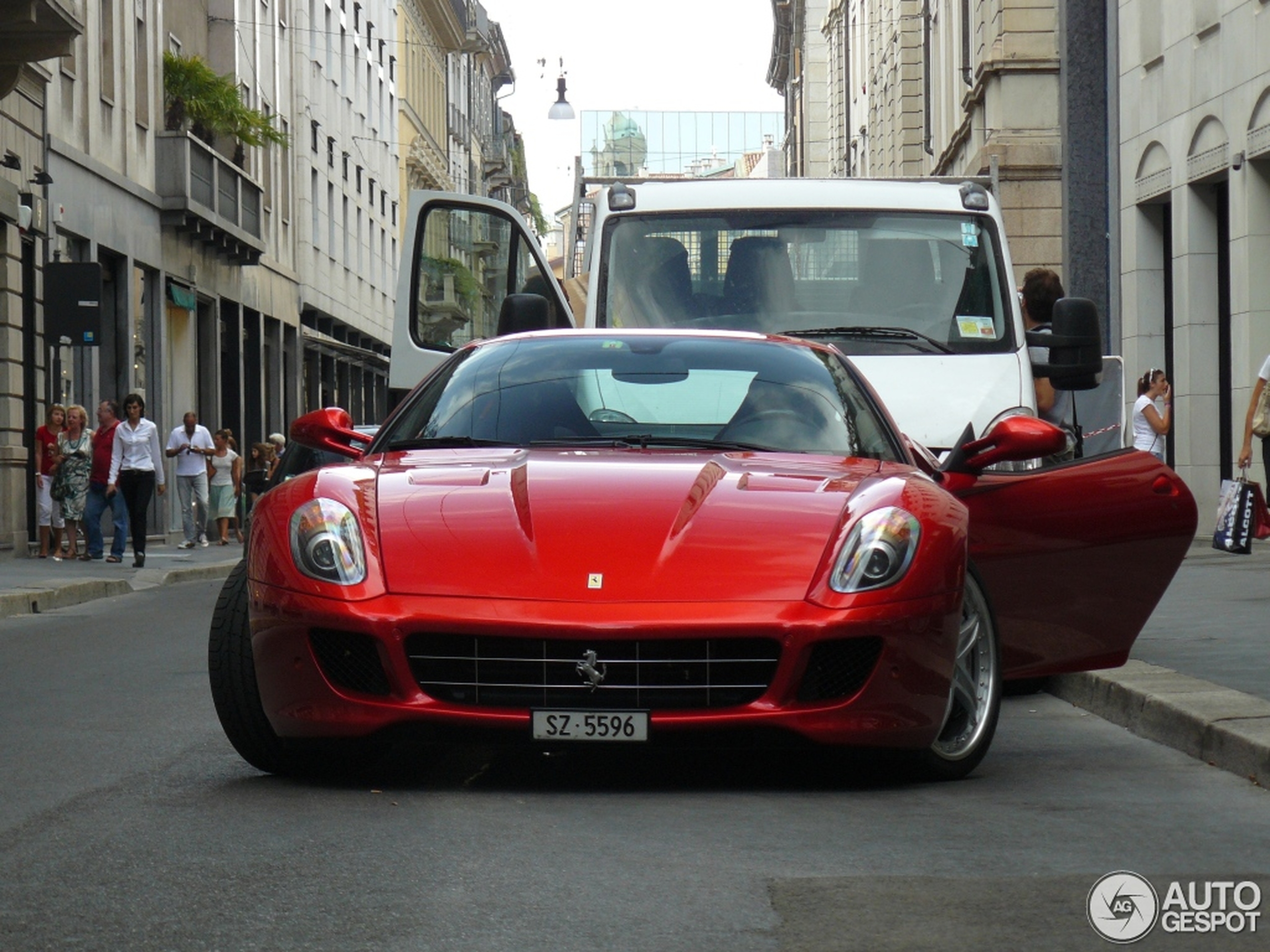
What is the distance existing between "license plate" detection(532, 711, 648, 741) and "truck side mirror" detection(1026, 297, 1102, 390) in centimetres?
480

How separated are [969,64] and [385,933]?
103 feet

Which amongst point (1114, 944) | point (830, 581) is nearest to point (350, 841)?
point (830, 581)

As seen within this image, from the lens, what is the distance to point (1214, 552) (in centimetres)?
1989

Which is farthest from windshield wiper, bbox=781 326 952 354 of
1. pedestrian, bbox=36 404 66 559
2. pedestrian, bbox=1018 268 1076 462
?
pedestrian, bbox=36 404 66 559

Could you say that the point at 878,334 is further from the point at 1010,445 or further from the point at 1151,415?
the point at 1151,415

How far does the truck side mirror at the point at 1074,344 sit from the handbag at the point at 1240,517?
3739mm

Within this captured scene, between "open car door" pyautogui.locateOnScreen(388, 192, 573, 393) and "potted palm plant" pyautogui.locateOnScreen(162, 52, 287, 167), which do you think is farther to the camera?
"potted palm plant" pyautogui.locateOnScreen(162, 52, 287, 167)

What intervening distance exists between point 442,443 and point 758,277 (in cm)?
423

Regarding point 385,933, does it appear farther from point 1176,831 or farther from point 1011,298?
point 1011,298

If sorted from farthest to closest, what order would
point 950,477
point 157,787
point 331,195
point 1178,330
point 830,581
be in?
point 331,195 < point 1178,330 < point 950,477 < point 157,787 < point 830,581

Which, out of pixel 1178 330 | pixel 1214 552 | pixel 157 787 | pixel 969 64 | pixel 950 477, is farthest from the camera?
pixel 969 64

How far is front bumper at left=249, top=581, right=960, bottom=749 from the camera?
5.75m

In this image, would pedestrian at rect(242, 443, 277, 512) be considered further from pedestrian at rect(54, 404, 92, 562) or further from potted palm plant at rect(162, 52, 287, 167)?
potted palm plant at rect(162, 52, 287, 167)

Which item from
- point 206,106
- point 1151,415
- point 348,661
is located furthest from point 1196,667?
point 206,106
